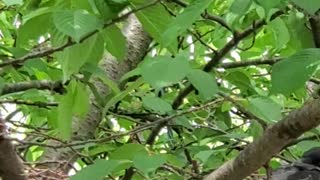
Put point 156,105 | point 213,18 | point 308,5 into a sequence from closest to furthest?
point 308,5 < point 156,105 < point 213,18

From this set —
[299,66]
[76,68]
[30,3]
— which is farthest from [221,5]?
[299,66]

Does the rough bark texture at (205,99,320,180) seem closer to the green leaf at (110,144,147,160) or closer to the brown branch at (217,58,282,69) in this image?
the green leaf at (110,144,147,160)

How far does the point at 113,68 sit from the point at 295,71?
0.91m

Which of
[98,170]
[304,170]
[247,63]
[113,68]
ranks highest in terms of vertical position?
[113,68]

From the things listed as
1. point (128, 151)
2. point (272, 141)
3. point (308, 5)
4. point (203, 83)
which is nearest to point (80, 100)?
point (128, 151)

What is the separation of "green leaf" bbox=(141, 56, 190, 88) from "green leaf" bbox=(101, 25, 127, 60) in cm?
14

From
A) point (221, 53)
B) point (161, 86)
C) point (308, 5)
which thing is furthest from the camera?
point (221, 53)

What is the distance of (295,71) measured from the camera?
0.67 metres

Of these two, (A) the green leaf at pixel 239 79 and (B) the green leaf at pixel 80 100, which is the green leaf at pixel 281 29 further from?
(B) the green leaf at pixel 80 100

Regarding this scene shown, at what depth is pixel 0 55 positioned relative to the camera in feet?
3.33

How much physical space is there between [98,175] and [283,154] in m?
0.45

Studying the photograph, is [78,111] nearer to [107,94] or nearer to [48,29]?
[48,29]

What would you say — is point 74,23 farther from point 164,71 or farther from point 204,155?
point 204,155

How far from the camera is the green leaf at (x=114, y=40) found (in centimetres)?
86
